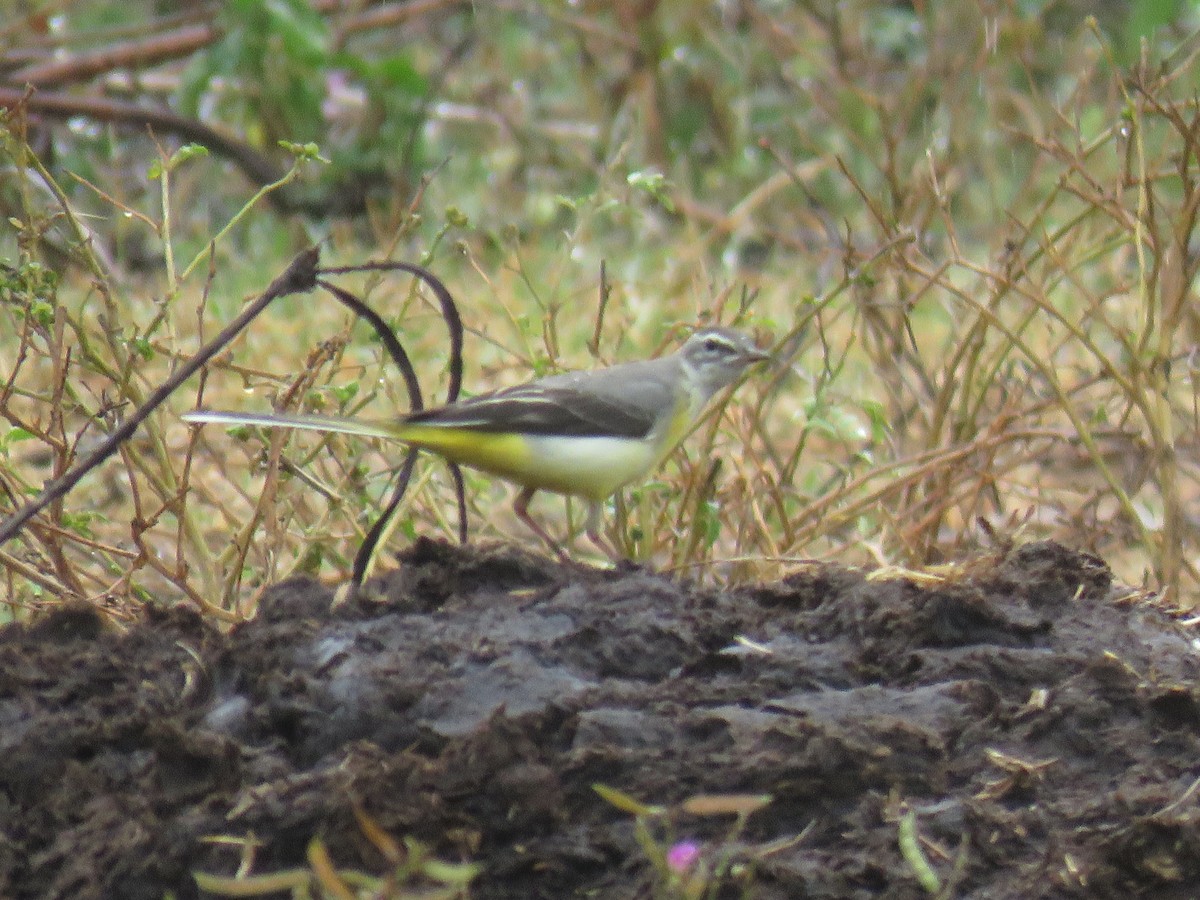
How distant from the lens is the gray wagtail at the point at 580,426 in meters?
4.20

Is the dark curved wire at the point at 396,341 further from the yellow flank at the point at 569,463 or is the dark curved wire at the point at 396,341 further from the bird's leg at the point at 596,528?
the bird's leg at the point at 596,528

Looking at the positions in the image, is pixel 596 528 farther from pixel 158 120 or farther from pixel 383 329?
pixel 158 120

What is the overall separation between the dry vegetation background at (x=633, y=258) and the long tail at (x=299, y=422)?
0.09 m

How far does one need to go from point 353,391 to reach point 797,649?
52.8 inches

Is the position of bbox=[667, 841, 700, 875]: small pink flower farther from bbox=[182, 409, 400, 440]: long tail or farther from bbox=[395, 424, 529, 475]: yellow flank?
bbox=[395, 424, 529, 475]: yellow flank

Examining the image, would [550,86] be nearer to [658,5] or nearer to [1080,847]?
[658,5]

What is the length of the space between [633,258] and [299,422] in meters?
5.59

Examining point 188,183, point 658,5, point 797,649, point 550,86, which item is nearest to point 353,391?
point 797,649

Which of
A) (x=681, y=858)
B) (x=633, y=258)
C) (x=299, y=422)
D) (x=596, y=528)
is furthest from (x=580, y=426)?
(x=633, y=258)

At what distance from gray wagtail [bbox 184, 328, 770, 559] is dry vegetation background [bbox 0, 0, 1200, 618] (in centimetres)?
11

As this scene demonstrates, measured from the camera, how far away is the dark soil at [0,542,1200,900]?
8.54 feet

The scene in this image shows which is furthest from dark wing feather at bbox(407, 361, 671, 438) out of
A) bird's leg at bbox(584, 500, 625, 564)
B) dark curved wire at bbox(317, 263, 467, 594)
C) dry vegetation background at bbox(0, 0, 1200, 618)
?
dark curved wire at bbox(317, 263, 467, 594)

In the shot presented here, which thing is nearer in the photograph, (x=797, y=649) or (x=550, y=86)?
(x=797, y=649)

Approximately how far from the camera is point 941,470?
4.64 metres
